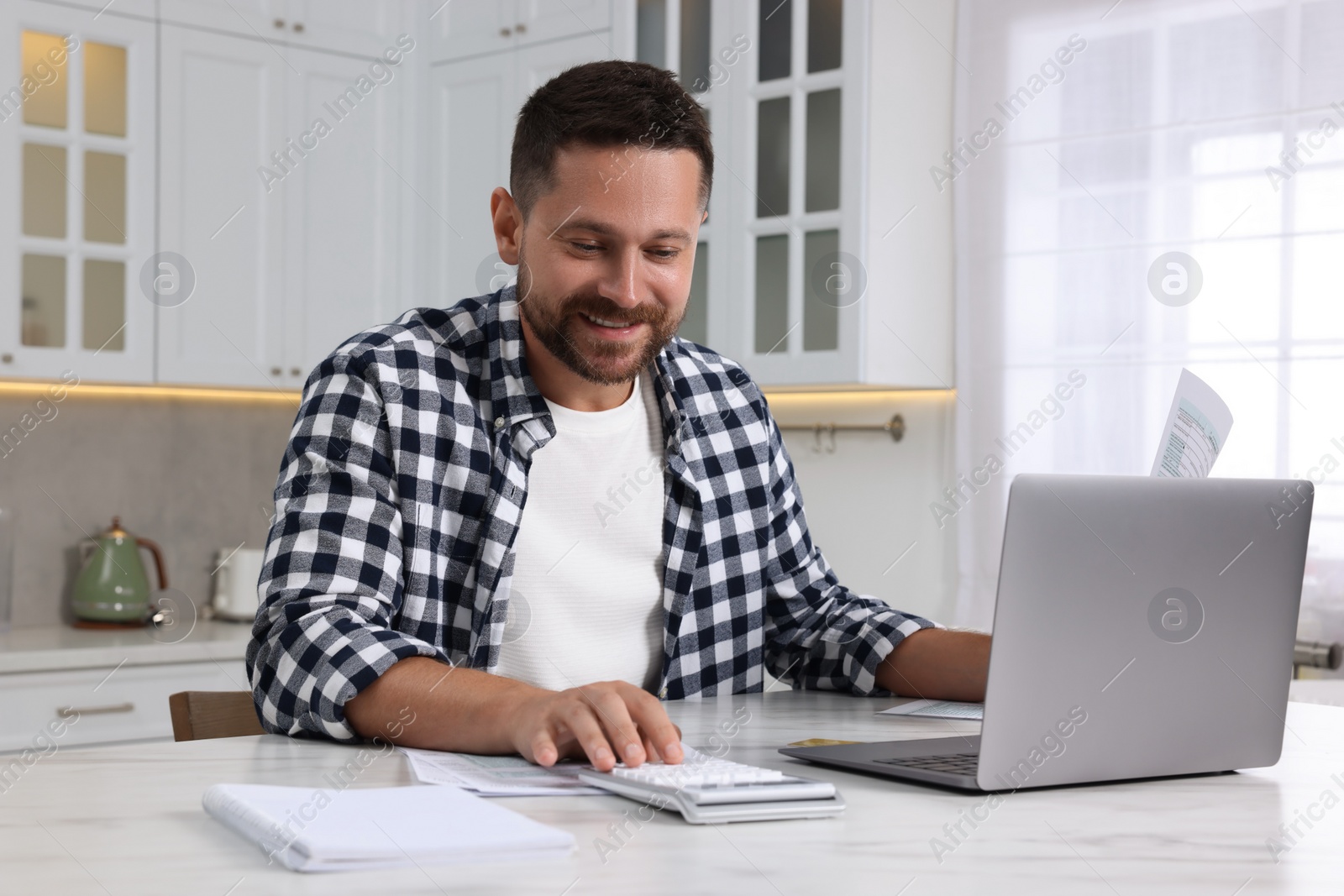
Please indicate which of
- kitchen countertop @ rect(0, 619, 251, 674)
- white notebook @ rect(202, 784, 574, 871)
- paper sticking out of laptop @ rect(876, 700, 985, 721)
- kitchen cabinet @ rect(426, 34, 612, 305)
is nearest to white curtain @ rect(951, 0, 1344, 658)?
kitchen cabinet @ rect(426, 34, 612, 305)

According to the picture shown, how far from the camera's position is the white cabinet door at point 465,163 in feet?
10.7

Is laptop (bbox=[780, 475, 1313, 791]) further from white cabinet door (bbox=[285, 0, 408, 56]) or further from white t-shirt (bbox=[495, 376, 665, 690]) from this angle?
white cabinet door (bbox=[285, 0, 408, 56])

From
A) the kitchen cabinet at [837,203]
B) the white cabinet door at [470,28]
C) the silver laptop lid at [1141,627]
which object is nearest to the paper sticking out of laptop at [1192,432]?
the silver laptop lid at [1141,627]

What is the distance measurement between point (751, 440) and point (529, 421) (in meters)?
0.34

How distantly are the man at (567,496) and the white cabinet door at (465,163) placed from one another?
5.64ft

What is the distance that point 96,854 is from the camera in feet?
2.48

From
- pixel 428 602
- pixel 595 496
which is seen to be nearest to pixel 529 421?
pixel 595 496

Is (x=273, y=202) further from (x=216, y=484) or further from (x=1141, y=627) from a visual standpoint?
(x=1141, y=627)

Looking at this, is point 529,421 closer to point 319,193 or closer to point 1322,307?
point 1322,307

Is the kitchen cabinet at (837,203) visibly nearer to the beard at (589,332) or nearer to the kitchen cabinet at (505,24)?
the kitchen cabinet at (505,24)

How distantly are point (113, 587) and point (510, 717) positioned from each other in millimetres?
2332

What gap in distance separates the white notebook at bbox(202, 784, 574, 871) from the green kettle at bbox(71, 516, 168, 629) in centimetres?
243

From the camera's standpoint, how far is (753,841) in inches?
31.8

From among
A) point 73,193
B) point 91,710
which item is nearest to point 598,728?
point 91,710
